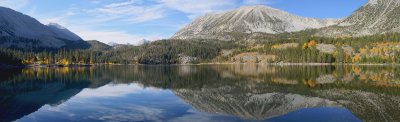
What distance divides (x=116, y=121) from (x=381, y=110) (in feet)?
90.9

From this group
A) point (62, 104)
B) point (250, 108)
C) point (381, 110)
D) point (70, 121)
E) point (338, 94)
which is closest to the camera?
point (70, 121)

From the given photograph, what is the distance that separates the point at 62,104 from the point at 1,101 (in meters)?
9.63

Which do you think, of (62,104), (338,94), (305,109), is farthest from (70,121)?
(338,94)

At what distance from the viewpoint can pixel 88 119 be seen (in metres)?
35.2

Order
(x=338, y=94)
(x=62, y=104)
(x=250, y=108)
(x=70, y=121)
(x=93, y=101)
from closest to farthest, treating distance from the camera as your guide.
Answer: (x=70, y=121), (x=250, y=108), (x=62, y=104), (x=93, y=101), (x=338, y=94)

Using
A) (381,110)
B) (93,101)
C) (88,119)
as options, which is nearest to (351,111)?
(381,110)

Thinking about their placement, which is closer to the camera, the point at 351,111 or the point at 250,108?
the point at 351,111

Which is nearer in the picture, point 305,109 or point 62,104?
point 305,109

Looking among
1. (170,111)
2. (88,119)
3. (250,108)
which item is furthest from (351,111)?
(88,119)

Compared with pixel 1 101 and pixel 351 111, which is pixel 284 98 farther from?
pixel 1 101

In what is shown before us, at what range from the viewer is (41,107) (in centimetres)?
4438

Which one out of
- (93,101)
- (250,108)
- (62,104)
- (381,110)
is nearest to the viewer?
(381,110)

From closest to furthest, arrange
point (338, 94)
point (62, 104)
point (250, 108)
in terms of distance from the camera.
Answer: point (250, 108)
point (62, 104)
point (338, 94)

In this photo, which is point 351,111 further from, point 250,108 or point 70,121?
point 70,121
